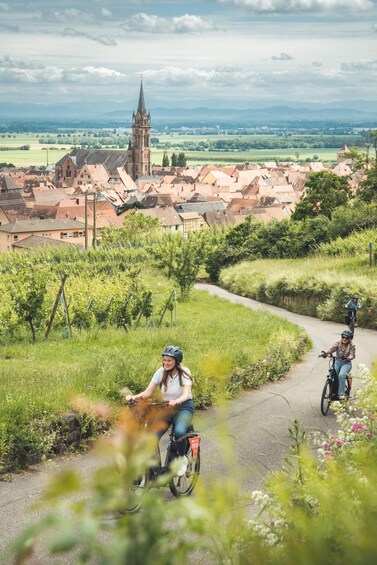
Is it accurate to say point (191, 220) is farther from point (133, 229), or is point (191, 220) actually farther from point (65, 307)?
point (65, 307)

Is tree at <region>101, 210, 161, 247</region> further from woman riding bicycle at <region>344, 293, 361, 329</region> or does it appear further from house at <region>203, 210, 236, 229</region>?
woman riding bicycle at <region>344, 293, 361, 329</region>

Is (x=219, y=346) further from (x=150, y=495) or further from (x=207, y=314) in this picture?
(x=150, y=495)

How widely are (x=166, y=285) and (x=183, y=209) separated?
9235cm

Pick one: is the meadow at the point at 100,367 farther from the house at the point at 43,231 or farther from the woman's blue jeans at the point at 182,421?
the house at the point at 43,231

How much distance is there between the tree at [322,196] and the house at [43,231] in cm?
4652

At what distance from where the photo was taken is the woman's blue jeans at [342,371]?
40.2 feet

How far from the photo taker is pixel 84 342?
17984 mm

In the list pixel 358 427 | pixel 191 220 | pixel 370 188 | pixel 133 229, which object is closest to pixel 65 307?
pixel 358 427

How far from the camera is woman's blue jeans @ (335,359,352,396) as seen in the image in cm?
1224

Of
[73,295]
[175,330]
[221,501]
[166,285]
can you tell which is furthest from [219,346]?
[166,285]

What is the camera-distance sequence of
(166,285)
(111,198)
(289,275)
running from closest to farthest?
1. (289,275)
2. (166,285)
3. (111,198)

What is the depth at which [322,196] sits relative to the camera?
51.3 meters

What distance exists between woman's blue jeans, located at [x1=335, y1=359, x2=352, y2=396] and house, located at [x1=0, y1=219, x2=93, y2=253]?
273 feet

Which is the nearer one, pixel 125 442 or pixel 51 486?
pixel 51 486
